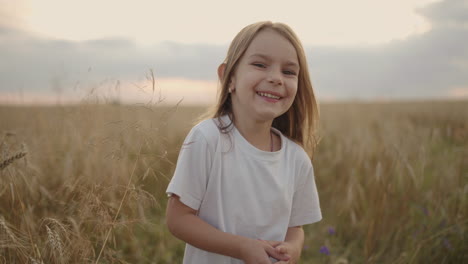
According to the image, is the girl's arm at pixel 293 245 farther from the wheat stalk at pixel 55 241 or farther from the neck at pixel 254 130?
the wheat stalk at pixel 55 241

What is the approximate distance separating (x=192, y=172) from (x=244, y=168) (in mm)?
212

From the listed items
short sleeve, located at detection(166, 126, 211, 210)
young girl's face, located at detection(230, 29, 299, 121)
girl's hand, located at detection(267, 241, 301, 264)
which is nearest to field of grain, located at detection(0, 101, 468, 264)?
short sleeve, located at detection(166, 126, 211, 210)

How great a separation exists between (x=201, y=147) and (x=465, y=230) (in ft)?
6.75

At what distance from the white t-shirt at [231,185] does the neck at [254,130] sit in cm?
4

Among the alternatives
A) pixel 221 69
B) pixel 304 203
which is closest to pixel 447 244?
pixel 304 203

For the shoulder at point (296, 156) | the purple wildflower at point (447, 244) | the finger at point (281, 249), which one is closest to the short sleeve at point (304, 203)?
the shoulder at point (296, 156)

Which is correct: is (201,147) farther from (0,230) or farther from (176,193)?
(0,230)

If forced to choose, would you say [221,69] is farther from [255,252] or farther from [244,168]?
[255,252]

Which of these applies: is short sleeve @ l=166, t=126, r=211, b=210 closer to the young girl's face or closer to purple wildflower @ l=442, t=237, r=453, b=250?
the young girl's face

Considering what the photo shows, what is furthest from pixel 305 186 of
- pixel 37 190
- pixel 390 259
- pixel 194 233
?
pixel 37 190

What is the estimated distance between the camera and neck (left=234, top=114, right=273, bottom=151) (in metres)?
1.50

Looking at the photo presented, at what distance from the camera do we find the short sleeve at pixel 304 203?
5.40 ft

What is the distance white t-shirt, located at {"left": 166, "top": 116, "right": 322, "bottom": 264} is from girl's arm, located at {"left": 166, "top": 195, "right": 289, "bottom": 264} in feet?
0.15

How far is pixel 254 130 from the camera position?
1.52 meters
